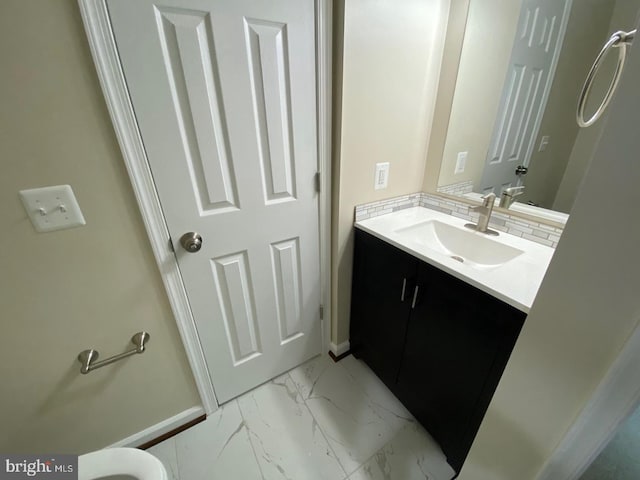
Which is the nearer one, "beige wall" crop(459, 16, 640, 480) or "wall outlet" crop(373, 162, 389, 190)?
"beige wall" crop(459, 16, 640, 480)

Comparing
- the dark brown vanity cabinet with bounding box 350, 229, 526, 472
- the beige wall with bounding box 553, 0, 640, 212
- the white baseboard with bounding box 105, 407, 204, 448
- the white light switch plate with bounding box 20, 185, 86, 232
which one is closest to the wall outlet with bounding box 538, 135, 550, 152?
the beige wall with bounding box 553, 0, 640, 212

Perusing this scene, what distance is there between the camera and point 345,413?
50.1 inches

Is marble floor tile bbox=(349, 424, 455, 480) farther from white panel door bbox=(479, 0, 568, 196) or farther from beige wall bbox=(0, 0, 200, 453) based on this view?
white panel door bbox=(479, 0, 568, 196)

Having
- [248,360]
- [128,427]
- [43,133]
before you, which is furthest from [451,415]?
[43,133]

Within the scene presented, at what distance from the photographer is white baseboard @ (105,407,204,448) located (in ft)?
3.59

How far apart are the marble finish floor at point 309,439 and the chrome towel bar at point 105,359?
22.1 inches

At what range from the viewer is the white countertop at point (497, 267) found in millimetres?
727

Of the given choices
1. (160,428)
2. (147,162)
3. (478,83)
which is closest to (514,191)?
(478,83)

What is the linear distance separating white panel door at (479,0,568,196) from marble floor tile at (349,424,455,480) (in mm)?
1209

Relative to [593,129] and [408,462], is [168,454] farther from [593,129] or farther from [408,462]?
[593,129]

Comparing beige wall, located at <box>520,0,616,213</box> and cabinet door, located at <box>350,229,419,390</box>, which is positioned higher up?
beige wall, located at <box>520,0,616,213</box>

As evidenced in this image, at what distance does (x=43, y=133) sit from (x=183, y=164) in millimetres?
320

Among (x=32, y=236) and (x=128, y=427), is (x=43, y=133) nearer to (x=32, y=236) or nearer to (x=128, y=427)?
(x=32, y=236)

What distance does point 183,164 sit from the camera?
84 centimetres
